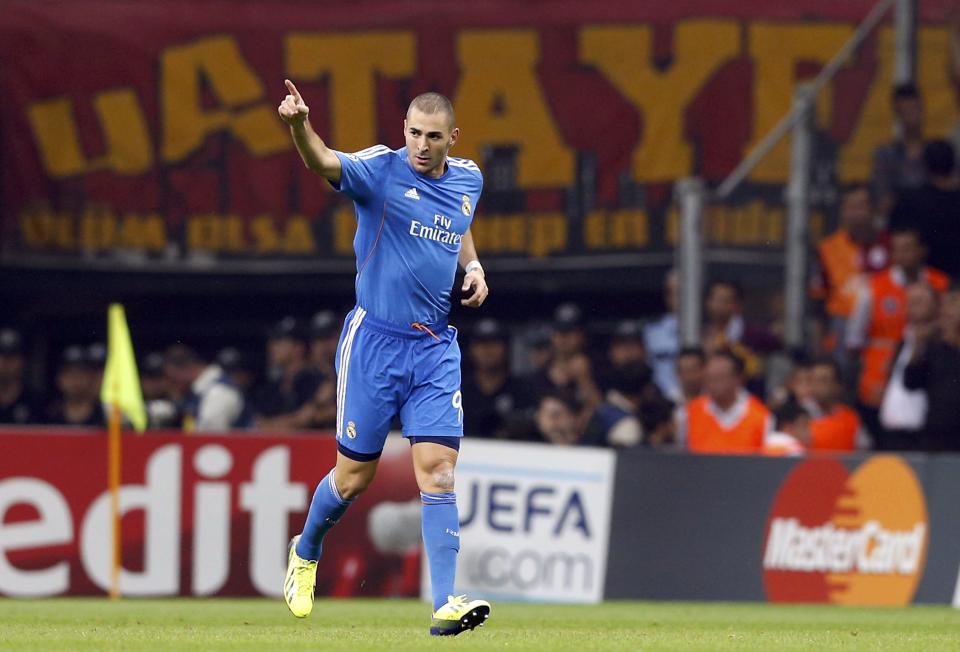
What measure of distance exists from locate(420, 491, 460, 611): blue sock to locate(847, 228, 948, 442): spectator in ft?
21.3

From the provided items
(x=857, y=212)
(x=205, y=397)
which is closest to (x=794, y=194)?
(x=857, y=212)

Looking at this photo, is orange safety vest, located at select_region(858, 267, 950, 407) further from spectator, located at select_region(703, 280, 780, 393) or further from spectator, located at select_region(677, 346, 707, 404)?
spectator, located at select_region(677, 346, 707, 404)

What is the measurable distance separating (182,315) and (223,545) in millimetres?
5171

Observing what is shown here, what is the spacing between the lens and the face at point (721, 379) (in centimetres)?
1331

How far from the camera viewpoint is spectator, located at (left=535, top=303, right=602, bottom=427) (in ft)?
46.2

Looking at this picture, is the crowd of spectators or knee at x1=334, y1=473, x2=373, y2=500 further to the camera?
the crowd of spectators

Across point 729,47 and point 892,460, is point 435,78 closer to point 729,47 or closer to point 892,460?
point 729,47

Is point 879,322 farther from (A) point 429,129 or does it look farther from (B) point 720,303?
(A) point 429,129

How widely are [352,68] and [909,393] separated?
551 cm

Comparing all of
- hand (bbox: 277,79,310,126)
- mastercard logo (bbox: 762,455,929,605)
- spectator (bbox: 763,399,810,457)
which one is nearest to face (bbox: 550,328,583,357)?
spectator (bbox: 763,399,810,457)

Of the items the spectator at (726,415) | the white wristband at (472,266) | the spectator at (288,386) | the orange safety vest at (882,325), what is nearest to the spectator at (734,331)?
the spectator at (726,415)

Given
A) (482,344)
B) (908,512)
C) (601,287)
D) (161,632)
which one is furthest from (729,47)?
(161,632)

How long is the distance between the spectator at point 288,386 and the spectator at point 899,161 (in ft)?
14.8

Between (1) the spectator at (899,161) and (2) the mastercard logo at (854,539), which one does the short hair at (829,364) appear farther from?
(1) the spectator at (899,161)
